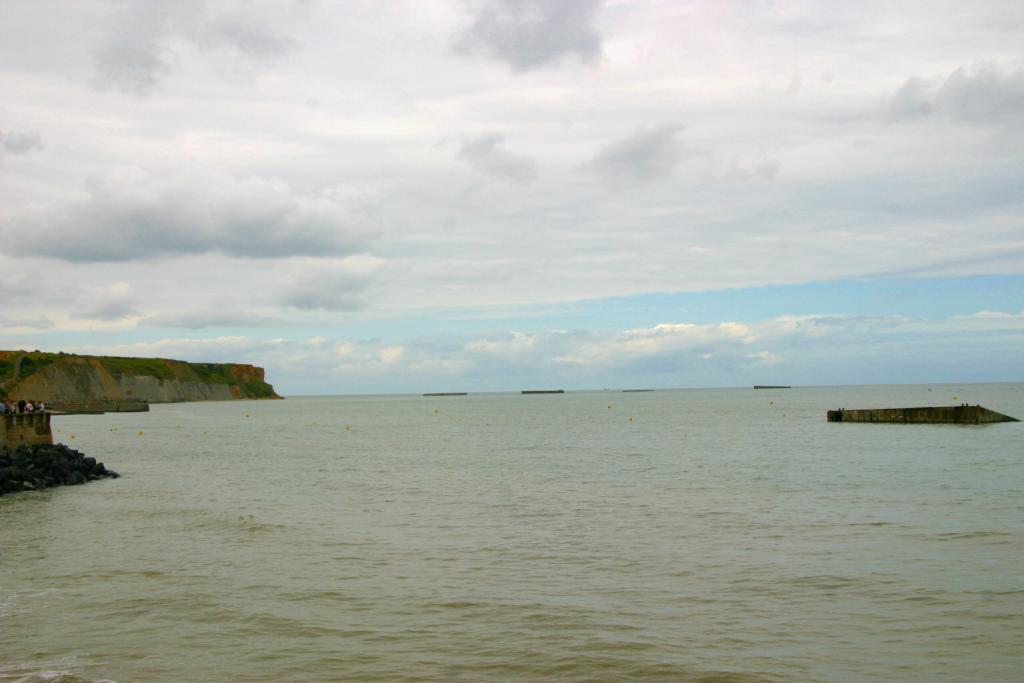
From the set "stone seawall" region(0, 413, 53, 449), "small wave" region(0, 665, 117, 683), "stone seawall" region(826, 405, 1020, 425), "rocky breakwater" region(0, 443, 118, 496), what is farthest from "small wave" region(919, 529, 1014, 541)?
"stone seawall" region(826, 405, 1020, 425)

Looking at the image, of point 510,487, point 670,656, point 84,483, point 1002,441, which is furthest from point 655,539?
point 1002,441

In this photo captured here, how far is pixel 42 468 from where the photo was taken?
3803 centimetres

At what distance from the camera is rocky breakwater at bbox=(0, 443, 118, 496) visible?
3556 centimetres

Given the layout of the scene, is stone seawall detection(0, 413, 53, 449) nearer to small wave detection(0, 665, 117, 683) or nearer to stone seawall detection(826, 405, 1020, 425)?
small wave detection(0, 665, 117, 683)

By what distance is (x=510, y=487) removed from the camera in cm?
3356

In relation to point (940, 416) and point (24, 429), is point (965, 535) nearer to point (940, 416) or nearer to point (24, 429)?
point (24, 429)

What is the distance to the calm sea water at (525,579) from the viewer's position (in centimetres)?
1205

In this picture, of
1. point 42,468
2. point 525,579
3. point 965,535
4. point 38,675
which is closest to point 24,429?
point 42,468

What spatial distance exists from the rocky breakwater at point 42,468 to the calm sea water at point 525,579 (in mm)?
1859

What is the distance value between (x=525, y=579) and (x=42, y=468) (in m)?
30.1

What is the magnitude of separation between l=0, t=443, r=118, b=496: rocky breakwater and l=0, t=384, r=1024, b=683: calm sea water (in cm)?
186

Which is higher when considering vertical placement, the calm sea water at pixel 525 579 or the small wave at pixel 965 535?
the small wave at pixel 965 535

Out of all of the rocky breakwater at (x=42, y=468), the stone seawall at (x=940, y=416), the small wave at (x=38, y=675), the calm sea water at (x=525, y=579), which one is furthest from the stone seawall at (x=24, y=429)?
the stone seawall at (x=940, y=416)

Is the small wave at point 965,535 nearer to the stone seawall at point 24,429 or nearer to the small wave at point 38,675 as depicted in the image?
the small wave at point 38,675
